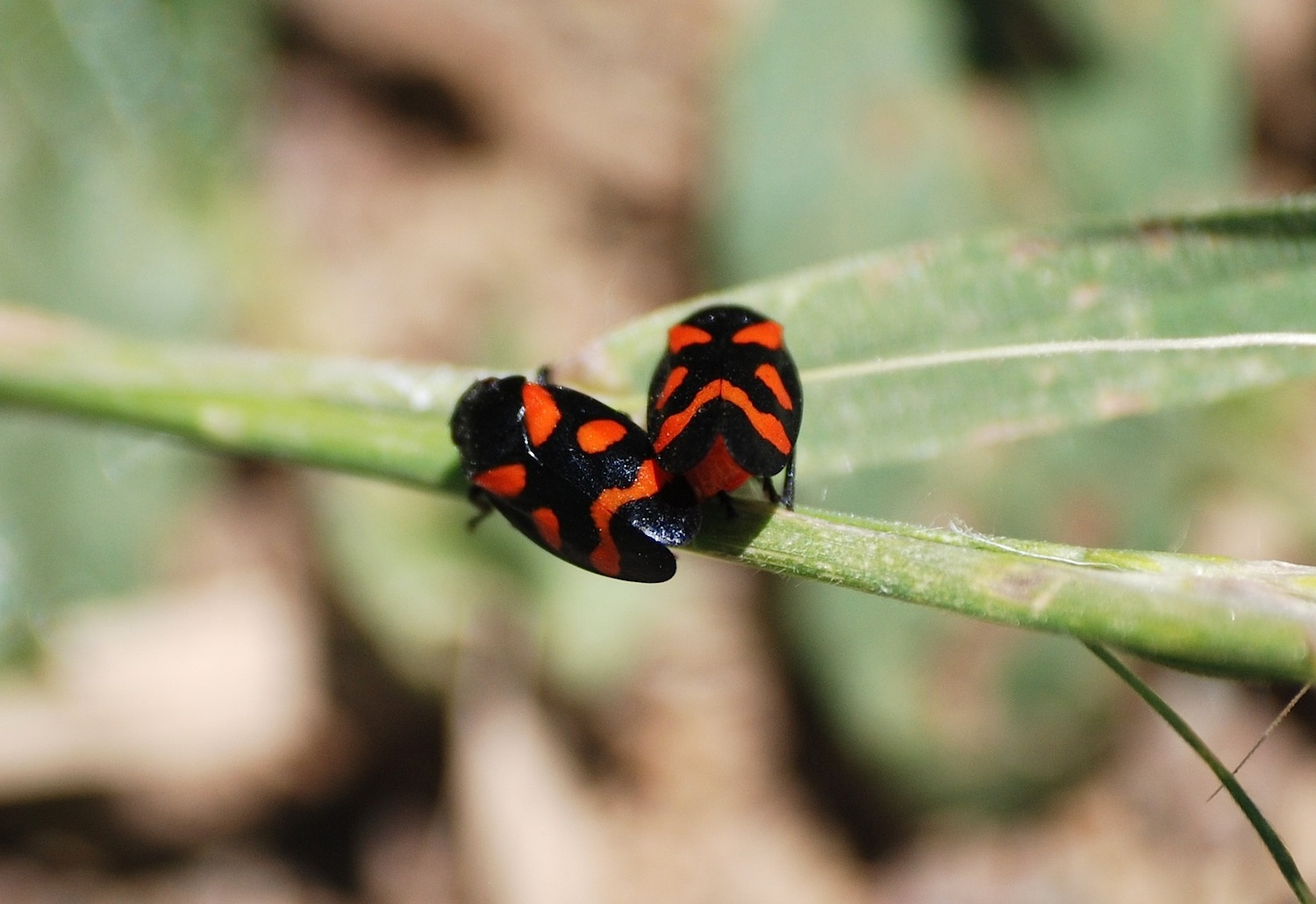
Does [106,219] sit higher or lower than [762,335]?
lower

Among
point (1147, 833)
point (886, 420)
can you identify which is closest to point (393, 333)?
point (886, 420)

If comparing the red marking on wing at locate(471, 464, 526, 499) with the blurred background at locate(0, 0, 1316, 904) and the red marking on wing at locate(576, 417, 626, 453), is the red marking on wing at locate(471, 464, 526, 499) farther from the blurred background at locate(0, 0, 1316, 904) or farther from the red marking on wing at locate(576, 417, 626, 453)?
the blurred background at locate(0, 0, 1316, 904)

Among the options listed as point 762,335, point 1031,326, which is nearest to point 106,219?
point 762,335

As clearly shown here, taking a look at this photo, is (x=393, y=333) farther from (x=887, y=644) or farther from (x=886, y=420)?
(x=886, y=420)

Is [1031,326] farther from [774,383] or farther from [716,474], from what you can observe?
[716,474]

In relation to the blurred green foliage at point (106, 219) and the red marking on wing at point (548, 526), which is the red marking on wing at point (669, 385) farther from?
the blurred green foliage at point (106, 219)

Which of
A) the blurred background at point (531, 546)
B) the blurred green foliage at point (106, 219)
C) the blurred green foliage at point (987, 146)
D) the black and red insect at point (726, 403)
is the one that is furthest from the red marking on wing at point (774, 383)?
the blurred green foliage at point (106, 219)
